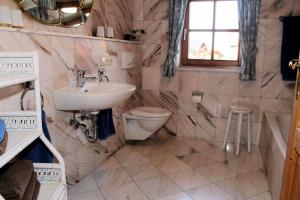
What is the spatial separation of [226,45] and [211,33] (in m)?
0.24

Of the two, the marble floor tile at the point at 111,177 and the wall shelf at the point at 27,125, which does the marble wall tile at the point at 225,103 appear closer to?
the marble floor tile at the point at 111,177

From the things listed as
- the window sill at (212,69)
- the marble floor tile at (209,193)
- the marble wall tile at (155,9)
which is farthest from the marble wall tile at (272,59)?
the marble floor tile at (209,193)

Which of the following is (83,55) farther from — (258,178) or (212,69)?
(258,178)

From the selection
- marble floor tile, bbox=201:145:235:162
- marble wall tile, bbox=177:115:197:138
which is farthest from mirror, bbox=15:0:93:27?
marble floor tile, bbox=201:145:235:162

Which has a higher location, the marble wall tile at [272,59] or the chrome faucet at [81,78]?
the marble wall tile at [272,59]

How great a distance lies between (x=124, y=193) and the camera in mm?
2045

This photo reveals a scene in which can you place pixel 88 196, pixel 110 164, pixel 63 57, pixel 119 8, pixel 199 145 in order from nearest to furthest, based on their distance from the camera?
pixel 63 57
pixel 88 196
pixel 110 164
pixel 119 8
pixel 199 145

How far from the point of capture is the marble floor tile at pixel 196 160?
258 centimetres

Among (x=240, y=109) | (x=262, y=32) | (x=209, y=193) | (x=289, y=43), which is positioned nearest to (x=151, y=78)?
(x=240, y=109)

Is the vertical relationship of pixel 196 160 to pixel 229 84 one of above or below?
below

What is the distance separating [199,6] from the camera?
3172 mm

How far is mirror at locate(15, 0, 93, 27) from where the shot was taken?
1629 millimetres

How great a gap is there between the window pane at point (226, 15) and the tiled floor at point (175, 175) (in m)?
1.47

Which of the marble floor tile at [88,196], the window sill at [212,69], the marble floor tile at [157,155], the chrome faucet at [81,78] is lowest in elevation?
the marble floor tile at [88,196]
